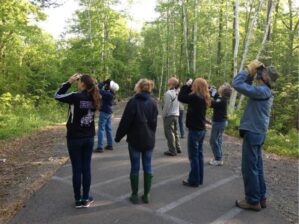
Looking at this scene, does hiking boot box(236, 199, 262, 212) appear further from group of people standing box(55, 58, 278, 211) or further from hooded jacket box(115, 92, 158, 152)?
hooded jacket box(115, 92, 158, 152)

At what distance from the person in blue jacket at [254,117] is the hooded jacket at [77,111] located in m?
2.40

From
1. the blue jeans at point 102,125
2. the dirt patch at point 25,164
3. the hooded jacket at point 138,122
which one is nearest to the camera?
the hooded jacket at point 138,122

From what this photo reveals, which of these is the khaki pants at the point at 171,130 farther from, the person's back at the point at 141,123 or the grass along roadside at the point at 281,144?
the grass along roadside at the point at 281,144

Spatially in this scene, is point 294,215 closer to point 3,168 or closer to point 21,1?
point 3,168

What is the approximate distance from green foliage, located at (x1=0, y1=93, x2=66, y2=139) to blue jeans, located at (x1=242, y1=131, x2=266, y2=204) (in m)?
9.98

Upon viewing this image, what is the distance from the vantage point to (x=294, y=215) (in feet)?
18.4

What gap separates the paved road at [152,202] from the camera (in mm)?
5145

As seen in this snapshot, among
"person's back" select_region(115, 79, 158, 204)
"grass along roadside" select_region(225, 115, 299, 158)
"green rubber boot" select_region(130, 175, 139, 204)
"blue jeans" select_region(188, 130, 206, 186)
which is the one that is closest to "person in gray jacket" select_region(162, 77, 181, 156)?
"blue jeans" select_region(188, 130, 206, 186)

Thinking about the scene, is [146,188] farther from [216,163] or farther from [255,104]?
[216,163]

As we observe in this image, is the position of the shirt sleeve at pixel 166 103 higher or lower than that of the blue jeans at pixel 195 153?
higher

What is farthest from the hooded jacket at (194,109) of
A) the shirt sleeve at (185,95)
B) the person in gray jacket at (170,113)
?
the person in gray jacket at (170,113)

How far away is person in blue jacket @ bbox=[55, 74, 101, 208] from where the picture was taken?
5333 mm

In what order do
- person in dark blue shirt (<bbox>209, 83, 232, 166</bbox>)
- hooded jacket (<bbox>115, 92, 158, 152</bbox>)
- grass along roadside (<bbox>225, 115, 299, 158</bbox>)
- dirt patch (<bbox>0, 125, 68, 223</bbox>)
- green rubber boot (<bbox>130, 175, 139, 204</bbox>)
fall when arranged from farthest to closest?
grass along roadside (<bbox>225, 115, 299, 158</bbox>), person in dark blue shirt (<bbox>209, 83, 232, 166</bbox>), dirt patch (<bbox>0, 125, 68, 223</bbox>), green rubber boot (<bbox>130, 175, 139, 204</bbox>), hooded jacket (<bbox>115, 92, 158, 152</bbox>)

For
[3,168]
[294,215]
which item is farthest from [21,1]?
[294,215]
